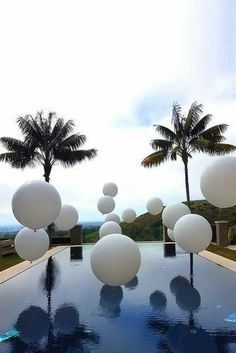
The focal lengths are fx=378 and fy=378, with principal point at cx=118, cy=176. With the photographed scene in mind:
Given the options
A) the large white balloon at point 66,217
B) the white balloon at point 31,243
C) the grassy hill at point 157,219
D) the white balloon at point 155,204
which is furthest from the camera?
the grassy hill at point 157,219

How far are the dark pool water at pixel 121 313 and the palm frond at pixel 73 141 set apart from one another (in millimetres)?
12456

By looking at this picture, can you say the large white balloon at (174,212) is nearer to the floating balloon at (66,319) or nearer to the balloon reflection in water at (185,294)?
the balloon reflection in water at (185,294)

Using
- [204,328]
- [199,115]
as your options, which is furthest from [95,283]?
[199,115]

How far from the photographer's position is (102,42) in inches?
457

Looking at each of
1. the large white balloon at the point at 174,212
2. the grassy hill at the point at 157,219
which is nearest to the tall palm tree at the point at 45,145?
the grassy hill at the point at 157,219

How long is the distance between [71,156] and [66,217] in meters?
12.7

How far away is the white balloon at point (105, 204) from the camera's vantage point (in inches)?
706

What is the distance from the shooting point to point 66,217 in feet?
39.3

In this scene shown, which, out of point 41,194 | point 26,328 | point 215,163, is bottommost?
point 26,328

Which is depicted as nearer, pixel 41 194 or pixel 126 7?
pixel 41 194

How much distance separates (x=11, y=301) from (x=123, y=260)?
3.83m

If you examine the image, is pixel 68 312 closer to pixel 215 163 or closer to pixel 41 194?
pixel 41 194

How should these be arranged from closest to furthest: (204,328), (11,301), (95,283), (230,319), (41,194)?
(204,328) → (230,319) → (41,194) → (11,301) → (95,283)

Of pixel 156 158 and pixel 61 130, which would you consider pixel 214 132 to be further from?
pixel 61 130
